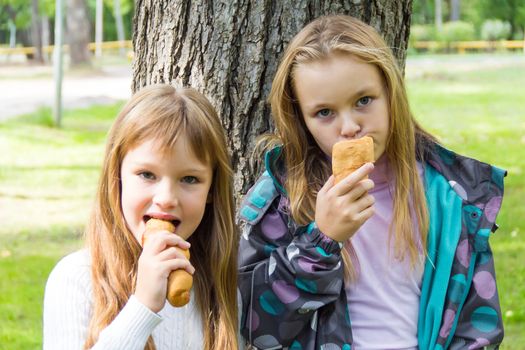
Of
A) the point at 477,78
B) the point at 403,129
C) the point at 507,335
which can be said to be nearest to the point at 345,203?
the point at 403,129

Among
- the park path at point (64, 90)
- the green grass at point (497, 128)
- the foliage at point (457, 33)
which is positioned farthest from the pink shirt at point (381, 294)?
the foliage at point (457, 33)

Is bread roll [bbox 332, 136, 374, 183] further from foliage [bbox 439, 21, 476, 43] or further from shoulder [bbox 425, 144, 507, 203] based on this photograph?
foliage [bbox 439, 21, 476, 43]

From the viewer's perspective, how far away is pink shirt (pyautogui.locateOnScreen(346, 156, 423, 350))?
8.39 feet

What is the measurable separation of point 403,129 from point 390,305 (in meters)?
0.52

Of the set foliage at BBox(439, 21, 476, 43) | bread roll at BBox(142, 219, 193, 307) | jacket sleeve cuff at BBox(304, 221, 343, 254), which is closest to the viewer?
bread roll at BBox(142, 219, 193, 307)

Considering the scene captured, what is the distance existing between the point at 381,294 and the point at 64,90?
1899cm

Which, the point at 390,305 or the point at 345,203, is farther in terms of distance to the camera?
the point at 390,305

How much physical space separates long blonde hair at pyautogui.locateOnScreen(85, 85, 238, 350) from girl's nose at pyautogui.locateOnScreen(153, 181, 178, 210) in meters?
0.10

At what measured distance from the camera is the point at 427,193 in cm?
265

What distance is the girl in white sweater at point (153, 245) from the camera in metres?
2.14

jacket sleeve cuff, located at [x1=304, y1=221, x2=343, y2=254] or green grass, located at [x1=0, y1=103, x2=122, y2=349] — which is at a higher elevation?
jacket sleeve cuff, located at [x1=304, y1=221, x2=343, y2=254]

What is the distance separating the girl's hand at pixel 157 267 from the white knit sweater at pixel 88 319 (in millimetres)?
27

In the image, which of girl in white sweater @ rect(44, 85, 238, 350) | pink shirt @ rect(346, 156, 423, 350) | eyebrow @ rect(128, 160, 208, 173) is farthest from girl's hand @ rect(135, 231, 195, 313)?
pink shirt @ rect(346, 156, 423, 350)

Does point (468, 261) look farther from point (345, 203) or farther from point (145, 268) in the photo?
point (145, 268)
